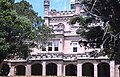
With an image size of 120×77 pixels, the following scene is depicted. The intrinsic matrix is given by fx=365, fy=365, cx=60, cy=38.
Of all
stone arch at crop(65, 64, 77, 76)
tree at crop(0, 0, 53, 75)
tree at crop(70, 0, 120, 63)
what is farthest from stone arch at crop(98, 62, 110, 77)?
tree at crop(70, 0, 120, 63)

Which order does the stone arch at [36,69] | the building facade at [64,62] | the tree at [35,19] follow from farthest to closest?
1. the stone arch at [36,69]
2. the building facade at [64,62]
3. the tree at [35,19]

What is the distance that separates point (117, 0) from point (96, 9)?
8.03ft

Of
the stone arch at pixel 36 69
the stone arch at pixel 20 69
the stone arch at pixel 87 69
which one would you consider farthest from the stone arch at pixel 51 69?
the stone arch at pixel 87 69

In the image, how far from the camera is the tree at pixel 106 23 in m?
25.5

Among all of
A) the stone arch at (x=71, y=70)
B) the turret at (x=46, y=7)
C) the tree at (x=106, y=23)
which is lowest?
the stone arch at (x=71, y=70)

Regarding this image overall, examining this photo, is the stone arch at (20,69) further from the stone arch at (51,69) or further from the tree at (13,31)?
the tree at (13,31)

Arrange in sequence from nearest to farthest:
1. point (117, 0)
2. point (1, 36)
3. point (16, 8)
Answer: point (117, 0) → point (1, 36) → point (16, 8)

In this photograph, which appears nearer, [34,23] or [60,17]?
[34,23]

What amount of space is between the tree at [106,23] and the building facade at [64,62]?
21.4m

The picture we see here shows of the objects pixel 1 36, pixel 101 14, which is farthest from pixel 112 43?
pixel 1 36

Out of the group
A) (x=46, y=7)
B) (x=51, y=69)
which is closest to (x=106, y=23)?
(x=51, y=69)

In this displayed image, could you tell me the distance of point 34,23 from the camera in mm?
43750

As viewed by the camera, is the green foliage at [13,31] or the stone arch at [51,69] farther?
the stone arch at [51,69]

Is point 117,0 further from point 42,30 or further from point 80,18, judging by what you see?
point 42,30
